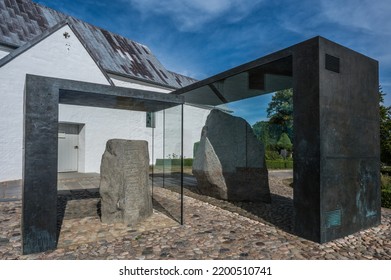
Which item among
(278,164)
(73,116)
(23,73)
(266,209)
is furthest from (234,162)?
(278,164)

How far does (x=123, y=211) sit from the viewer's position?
15.8 ft

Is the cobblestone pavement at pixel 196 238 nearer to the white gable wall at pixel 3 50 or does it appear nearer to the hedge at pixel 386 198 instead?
the hedge at pixel 386 198

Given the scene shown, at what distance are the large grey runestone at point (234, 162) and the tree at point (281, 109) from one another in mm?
856

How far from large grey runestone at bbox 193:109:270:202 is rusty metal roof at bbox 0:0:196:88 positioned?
8390mm

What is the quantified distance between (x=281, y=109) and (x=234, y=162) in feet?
7.13

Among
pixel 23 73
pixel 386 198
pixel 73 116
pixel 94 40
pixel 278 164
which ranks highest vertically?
pixel 94 40

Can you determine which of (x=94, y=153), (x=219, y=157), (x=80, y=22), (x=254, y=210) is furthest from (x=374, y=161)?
(x=80, y=22)

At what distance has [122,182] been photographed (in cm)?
479

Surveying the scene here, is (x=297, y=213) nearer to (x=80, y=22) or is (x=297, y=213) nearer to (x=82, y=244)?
(x=82, y=244)

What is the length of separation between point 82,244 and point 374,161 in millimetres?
5273

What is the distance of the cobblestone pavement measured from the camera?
3.48m

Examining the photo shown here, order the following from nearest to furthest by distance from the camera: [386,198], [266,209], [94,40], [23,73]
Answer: [266,209]
[386,198]
[23,73]
[94,40]

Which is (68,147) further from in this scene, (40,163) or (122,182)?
(40,163)

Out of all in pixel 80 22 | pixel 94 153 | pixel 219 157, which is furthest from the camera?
pixel 80 22
